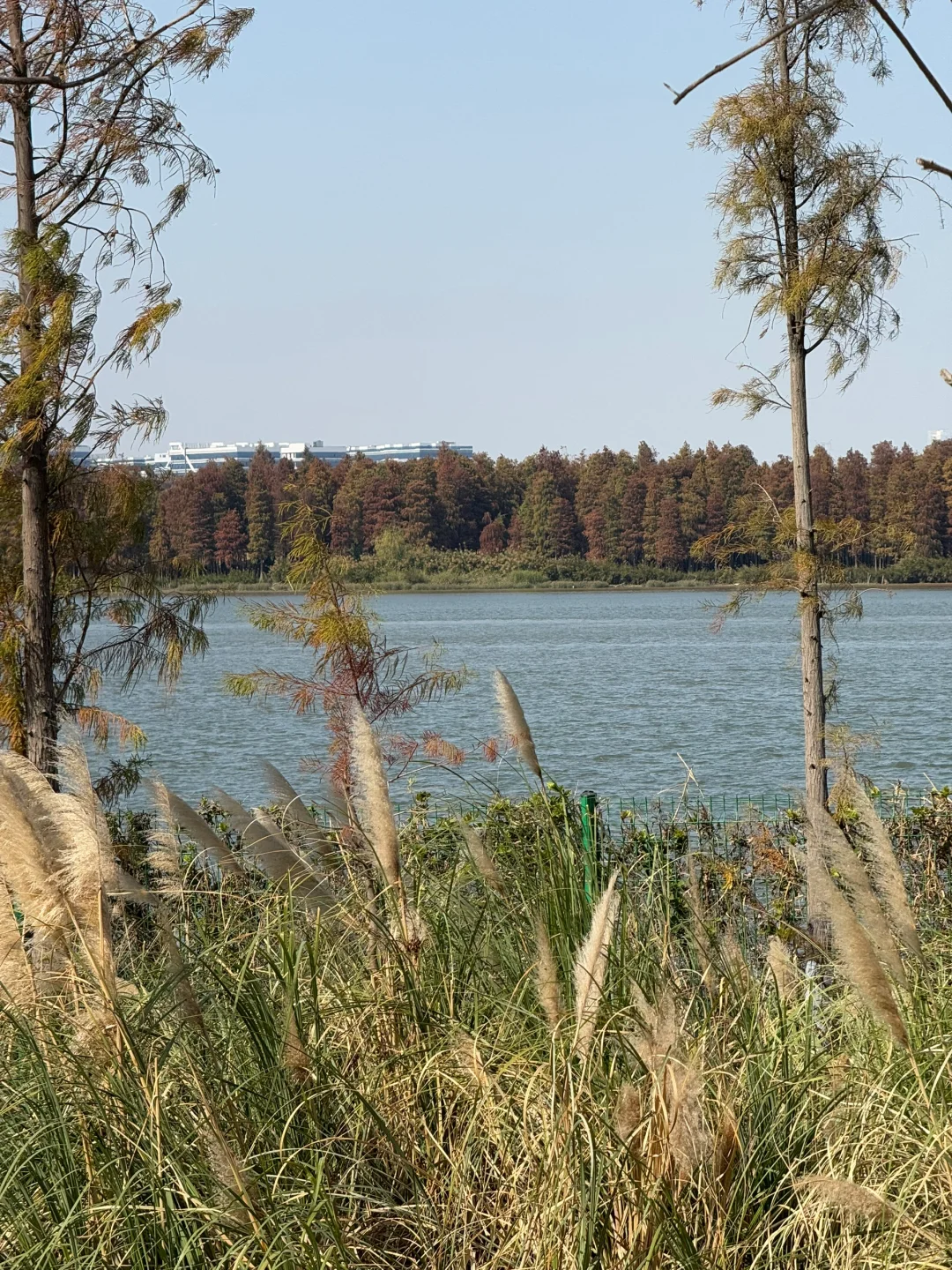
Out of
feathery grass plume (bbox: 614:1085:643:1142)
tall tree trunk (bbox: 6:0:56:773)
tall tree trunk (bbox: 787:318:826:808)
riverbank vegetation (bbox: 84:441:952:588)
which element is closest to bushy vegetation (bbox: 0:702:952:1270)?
feathery grass plume (bbox: 614:1085:643:1142)

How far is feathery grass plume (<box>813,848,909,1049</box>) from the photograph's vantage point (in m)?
2.71

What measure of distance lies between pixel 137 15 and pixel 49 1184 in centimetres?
814

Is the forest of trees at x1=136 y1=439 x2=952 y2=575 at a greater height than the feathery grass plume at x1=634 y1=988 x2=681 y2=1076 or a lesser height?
greater

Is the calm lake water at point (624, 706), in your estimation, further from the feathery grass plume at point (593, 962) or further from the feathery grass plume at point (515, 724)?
the feathery grass plume at point (593, 962)

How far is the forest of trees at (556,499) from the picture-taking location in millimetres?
67562

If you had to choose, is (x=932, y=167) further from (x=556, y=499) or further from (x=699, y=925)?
(x=556, y=499)

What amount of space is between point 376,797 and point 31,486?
6.11m

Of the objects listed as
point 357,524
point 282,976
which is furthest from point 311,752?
point 357,524

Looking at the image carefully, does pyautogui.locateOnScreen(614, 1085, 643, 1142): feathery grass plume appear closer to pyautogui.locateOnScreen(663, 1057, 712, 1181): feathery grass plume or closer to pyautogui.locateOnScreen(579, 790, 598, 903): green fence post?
pyautogui.locateOnScreen(663, 1057, 712, 1181): feathery grass plume

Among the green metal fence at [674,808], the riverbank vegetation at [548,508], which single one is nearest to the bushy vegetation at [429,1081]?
the green metal fence at [674,808]

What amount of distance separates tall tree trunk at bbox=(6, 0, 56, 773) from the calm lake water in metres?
1.44

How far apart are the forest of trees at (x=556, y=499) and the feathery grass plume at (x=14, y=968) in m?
61.6

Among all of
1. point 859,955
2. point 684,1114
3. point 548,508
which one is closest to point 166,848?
point 684,1114

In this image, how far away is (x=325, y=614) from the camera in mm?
10375
